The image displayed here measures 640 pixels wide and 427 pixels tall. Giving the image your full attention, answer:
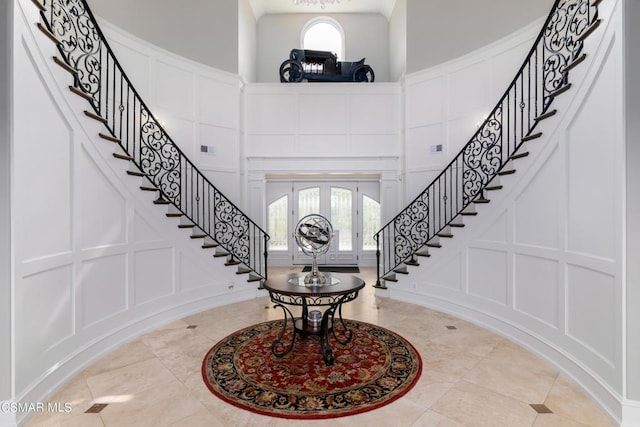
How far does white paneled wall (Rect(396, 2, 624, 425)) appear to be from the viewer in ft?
7.70

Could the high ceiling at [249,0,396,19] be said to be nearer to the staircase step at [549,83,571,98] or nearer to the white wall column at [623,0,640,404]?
the staircase step at [549,83,571,98]

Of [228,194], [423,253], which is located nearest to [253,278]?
[228,194]

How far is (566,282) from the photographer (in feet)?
9.47

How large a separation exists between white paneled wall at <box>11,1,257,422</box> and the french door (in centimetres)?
302

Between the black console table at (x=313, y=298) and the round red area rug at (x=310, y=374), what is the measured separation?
0.13 meters

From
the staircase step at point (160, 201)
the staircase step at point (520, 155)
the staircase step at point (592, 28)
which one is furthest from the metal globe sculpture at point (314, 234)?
the staircase step at point (592, 28)

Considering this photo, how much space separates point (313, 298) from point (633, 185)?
2775 mm

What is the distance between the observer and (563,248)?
9.60ft

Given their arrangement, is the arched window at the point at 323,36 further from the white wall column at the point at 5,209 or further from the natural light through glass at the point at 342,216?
the white wall column at the point at 5,209

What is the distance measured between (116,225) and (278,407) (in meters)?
2.71

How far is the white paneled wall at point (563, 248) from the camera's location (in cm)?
235

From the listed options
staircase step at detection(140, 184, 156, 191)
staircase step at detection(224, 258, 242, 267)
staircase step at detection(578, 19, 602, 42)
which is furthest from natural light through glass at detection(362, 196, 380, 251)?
staircase step at detection(578, 19, 602, 42)

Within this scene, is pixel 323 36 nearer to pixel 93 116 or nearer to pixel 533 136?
pixel 533 136

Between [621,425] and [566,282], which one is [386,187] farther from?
[621,425]
